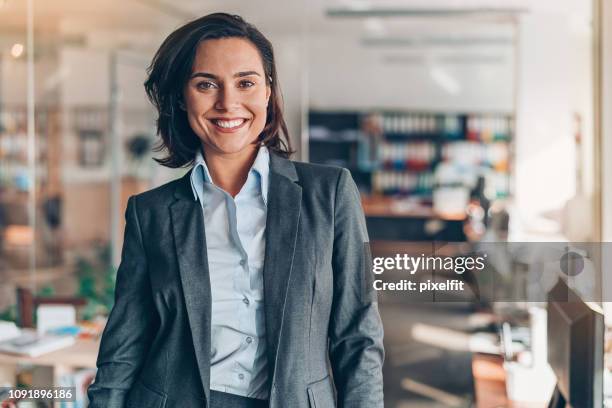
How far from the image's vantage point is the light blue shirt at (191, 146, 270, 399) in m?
1.51

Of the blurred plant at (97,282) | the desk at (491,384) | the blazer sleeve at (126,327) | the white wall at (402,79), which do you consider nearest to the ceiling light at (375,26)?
the white wall at (402,79)

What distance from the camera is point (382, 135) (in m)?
10.5

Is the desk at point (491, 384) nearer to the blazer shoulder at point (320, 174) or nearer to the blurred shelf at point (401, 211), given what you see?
the blazer shoulder at point (320, 174)

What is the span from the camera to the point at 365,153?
10453mm

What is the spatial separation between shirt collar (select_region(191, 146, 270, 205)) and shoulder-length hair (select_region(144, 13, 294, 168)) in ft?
0.21

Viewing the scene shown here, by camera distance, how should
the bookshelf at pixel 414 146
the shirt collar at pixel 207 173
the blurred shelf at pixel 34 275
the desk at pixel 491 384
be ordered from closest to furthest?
the shirt collar at pixel 207 173
the desk at pixel 491 384
the blurred shelf at pixel 34 275
the bookshelf at pixel 414 146

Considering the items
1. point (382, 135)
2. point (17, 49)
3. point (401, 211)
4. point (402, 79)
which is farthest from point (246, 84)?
point (402, 79)

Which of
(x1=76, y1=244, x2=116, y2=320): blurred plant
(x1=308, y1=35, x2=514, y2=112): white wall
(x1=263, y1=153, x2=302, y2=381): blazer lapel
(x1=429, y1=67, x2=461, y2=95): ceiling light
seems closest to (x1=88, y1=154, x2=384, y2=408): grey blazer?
(x1=263, y1=153, x2=302, y2=381): blazer lapel

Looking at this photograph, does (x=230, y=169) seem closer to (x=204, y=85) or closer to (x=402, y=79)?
(x=204, y=85)

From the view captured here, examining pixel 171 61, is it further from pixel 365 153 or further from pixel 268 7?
pixel 365 153

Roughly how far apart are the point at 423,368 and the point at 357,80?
6.30 metres

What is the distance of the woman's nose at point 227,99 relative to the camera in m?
1.53

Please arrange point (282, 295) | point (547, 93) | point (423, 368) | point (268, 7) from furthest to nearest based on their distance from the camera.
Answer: point (268, 7)
point (547, 93)
point (423, 368)
point (282, 295)

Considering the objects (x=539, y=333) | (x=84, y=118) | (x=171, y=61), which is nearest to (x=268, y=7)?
(x=84, y=118)
